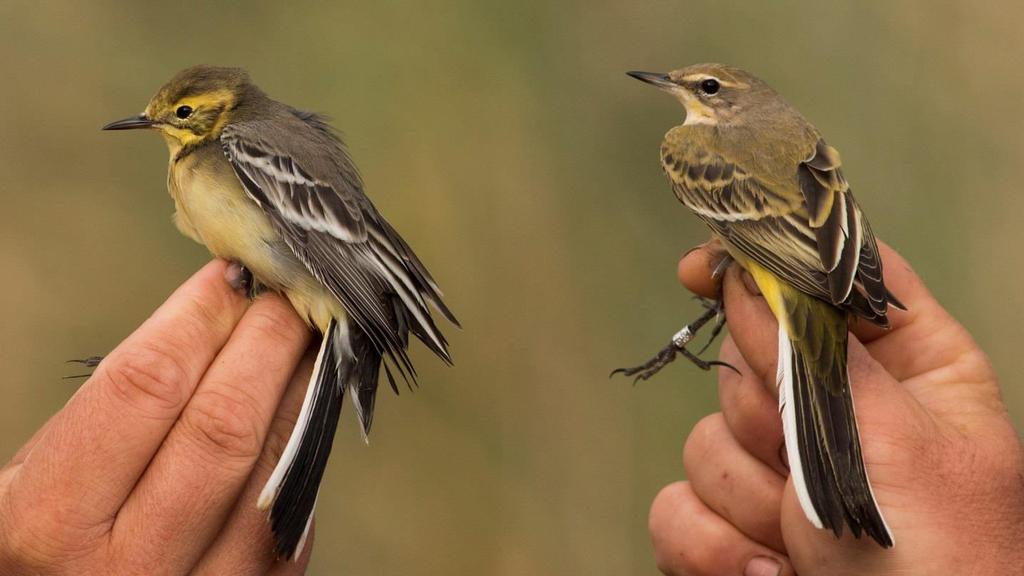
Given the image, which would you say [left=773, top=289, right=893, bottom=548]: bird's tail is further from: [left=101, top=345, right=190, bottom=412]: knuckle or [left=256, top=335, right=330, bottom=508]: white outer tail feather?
[left=101, top=345, right=190, bottom=412]: knuckle

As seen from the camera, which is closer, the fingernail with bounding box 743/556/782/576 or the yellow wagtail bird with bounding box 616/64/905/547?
the yellow wagtail bird with bounding box 616/64/905/547

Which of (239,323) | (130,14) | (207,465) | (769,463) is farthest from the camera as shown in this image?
(130,14)

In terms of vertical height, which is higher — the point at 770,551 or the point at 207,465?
the point at 207,465

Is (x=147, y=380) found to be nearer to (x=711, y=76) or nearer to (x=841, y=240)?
(x=841, y=240)

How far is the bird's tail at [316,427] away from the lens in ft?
8.79

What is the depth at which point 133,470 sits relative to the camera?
260 centimetres

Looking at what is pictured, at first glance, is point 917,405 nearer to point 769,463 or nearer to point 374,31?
point 769,463

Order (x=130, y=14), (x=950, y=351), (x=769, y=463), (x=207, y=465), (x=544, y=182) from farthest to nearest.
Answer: (x=544, y=182) < (x=130, y=14) < (x=769, y=463) < (x=950, y=351) < (x=207, y=465)

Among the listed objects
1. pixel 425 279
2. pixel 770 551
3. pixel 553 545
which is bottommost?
pixel 553 545

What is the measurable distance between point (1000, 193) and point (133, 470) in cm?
388

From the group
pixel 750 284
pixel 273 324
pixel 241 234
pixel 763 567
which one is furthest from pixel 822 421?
pixel 241 234

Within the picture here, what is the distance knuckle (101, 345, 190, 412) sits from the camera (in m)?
2.60

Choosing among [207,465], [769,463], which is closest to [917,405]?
[769,463]

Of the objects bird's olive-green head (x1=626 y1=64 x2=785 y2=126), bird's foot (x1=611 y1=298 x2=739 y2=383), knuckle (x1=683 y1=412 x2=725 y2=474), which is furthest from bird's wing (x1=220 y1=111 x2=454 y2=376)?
bird's olive-green head (x1=626 y1=64 x2=785 y2=126)
